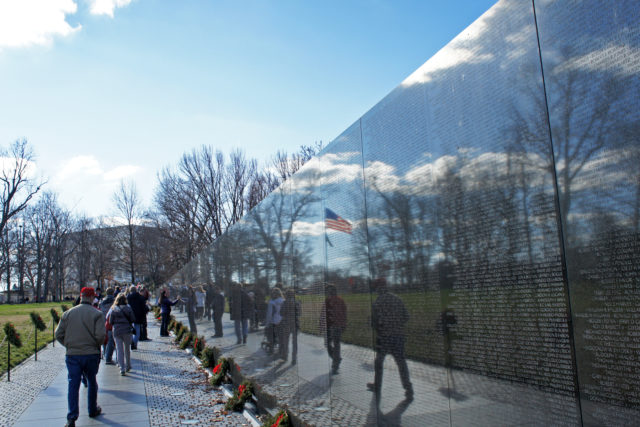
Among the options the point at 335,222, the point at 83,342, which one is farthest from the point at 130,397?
the point at 335,222

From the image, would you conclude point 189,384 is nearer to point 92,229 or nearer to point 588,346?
point 588,346

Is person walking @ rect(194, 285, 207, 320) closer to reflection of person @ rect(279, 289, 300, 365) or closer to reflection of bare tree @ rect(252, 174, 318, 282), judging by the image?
reflection of bare tree @ rect(252, 174, 318, 282)

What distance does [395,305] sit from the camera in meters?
4.10

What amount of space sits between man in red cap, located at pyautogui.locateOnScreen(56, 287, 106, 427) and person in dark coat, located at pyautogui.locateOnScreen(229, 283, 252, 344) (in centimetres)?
260

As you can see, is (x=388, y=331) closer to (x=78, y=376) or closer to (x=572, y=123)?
(x=572, y=123)

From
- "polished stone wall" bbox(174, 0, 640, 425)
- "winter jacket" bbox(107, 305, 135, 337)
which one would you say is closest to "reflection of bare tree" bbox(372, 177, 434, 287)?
"polished stone wall" bbox(174, 0, 640, 425)

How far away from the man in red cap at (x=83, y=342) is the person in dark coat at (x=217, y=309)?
15.6ft

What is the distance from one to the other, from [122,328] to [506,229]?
1103 centimetres

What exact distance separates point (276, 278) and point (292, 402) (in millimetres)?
1943

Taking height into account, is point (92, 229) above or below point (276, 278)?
above

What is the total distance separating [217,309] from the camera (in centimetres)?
1341

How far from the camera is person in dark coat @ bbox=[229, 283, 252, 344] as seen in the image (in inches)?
376

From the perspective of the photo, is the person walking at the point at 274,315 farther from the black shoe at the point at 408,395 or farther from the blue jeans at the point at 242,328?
the black shoe at the point at 408,395

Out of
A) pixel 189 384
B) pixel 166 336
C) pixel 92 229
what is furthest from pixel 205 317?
pixel 92 229
